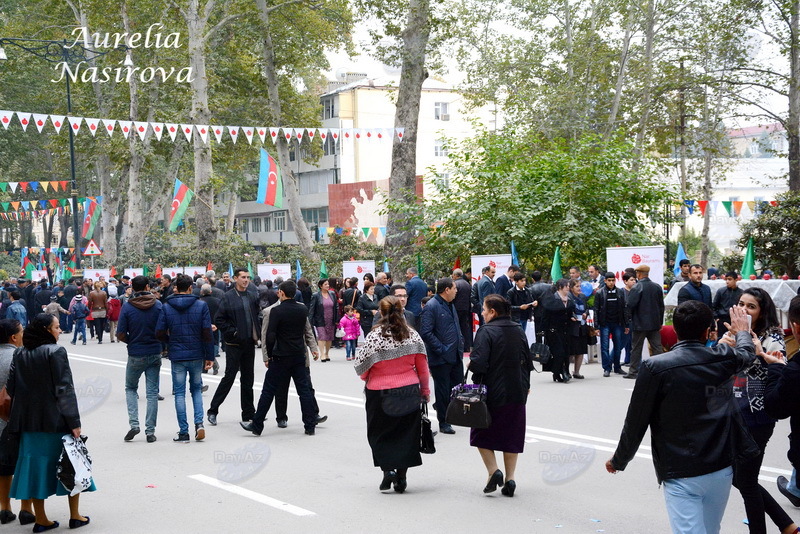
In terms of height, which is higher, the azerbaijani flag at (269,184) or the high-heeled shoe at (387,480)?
the azerbaijani flag at (269,184)

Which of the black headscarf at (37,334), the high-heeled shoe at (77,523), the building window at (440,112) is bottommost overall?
the high-heeled shoe at (77,523)

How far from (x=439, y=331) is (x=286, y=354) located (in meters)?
1.83

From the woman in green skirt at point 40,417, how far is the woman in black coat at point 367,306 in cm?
1277

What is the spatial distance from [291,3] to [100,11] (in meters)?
9.60

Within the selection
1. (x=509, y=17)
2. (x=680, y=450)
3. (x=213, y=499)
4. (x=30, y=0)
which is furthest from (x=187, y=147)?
(x=680, y=450)

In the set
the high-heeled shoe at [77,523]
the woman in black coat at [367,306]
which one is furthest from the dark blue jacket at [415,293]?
the high-heeled shoe at [77,523]

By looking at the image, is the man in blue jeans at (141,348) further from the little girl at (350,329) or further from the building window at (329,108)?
the building window at (329,108)

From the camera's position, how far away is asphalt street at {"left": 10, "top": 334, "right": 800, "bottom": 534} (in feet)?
22.6

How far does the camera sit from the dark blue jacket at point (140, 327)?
10.6 metres

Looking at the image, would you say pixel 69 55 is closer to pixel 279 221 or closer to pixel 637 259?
pixel 637 259

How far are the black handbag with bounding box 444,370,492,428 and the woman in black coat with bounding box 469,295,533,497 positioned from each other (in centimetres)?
13

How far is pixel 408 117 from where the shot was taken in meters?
28.1

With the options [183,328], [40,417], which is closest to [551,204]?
[183,328]

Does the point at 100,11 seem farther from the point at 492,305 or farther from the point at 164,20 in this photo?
the point at 492,305
